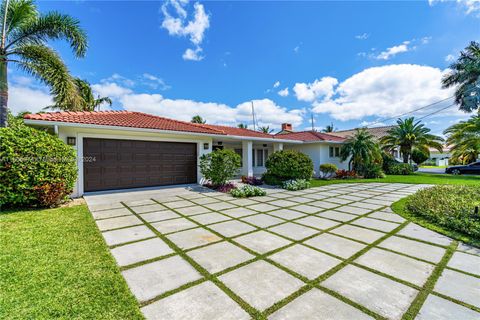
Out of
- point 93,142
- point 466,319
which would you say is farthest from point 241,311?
point 93,142

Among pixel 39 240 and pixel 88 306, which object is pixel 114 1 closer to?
pixel 39 240

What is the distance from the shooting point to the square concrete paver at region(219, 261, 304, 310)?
2.31 meters

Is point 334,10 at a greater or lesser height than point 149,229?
greater

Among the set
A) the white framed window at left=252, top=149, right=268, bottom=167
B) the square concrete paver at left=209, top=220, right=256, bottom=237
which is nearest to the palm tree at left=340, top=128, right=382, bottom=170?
the white framed window at left=252, top=149, right=268, bottom=167

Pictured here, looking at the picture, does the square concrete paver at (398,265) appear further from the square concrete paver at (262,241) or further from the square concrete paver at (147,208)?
the square concrete paver at (147,208)

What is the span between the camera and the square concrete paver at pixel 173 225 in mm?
4605

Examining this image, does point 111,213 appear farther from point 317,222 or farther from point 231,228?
point 317,222

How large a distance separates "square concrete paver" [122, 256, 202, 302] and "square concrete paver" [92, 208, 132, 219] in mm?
3247

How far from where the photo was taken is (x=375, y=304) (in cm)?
224

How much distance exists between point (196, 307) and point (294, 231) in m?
2.87

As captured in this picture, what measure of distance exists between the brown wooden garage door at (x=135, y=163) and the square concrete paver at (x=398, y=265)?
9.08 metres

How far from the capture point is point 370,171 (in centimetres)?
1606

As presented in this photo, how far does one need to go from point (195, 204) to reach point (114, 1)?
8625 mm

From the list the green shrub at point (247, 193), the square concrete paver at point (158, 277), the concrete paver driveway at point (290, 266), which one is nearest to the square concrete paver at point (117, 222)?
the concrete paver driveway at point (290, 266)
